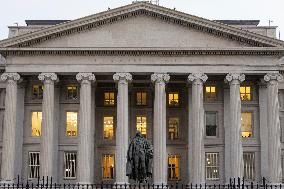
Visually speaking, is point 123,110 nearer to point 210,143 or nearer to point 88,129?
point 88,129

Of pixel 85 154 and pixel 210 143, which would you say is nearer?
pixel 85 154

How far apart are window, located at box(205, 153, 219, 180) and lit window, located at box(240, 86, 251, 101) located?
6.23 meters

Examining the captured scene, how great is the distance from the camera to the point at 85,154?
5153 centimetres

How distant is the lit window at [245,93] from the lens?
56812mm

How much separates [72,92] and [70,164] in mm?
7109

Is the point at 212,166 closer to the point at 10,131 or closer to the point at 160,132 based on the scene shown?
the point at 160,132

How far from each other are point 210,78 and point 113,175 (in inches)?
534

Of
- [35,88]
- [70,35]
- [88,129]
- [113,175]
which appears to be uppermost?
[70,35]

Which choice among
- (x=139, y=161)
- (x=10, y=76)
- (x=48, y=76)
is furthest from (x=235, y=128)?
(x=139, y=161)

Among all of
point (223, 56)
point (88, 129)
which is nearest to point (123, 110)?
point (88, 129)

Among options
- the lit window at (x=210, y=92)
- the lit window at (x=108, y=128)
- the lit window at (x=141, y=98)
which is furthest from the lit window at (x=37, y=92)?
the lit window at (x=210, y=92)

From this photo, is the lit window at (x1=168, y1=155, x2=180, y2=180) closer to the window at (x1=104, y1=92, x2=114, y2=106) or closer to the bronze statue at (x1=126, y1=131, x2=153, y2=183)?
the window at (x1=104, y1=92, x2=114, y2=106)

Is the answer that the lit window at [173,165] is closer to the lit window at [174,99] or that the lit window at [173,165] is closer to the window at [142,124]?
the window at [142,124]

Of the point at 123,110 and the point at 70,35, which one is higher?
the point at 70,35
